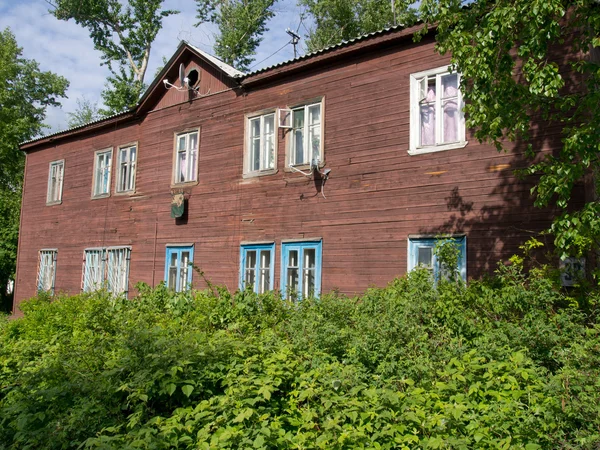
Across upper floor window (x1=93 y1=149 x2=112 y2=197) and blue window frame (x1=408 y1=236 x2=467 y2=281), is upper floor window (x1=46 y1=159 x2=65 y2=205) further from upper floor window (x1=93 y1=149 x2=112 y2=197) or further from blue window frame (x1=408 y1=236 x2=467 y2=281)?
blue window frame (x1=408 y1=236 x2=467 y2=281)

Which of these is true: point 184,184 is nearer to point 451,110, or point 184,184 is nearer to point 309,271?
point 309,271

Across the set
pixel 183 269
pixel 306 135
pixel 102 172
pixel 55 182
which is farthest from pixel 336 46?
pixel 55 182

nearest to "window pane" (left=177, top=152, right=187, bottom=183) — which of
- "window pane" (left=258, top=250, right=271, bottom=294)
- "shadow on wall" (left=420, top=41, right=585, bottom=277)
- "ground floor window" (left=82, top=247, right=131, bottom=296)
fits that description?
"ground floor window" (left=82, top=247, right=131, bottom=296)

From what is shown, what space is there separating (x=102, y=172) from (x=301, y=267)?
29.3 feet

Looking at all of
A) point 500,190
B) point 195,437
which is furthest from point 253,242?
point 195,437

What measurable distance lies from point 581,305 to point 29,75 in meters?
34.9

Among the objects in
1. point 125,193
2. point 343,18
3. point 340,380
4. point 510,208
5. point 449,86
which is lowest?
point 340,380

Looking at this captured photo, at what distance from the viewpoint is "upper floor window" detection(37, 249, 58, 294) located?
18094 mm

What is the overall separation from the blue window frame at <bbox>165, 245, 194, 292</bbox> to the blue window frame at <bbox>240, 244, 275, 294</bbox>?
1847 mm

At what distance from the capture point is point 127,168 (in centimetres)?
1625

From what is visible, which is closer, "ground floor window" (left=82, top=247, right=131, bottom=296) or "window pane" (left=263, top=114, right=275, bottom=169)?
"window pane" (left=263, top=114, right=275, bottom=169)

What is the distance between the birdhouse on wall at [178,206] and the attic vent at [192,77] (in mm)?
3202

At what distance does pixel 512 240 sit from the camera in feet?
28.2

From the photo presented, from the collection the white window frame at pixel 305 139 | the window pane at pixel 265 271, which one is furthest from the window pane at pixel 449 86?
the window pane at pixel 265 271
